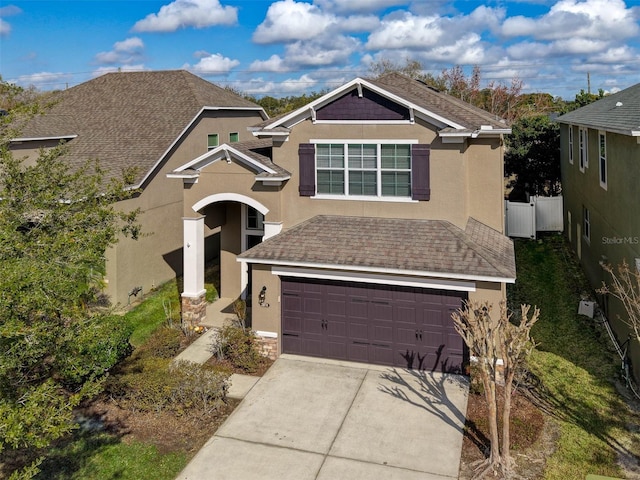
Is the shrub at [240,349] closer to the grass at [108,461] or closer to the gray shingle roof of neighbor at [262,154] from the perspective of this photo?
the grass at [108,461]

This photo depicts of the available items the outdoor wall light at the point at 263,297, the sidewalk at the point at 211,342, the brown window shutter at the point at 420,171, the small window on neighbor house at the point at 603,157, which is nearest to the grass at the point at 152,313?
the sidewalk at the point at 211,342

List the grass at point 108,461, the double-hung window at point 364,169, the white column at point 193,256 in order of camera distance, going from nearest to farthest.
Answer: the grass at point 108,461 → the double-hung window at point 364,169 → the white column at point 193,256

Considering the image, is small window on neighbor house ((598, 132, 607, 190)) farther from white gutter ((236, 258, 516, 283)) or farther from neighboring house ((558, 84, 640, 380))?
white gutter ((236, 258, 516, 283))

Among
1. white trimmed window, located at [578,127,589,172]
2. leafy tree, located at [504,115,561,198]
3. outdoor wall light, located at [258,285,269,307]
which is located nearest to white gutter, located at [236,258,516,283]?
outdoor wall light, located at [258,285,269,307]

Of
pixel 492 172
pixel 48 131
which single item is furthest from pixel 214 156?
pixel 48 131

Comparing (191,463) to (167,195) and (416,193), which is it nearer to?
(416,193)

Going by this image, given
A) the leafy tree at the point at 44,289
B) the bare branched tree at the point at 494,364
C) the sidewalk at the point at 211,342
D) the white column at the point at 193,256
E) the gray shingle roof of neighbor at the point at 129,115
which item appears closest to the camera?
the leafy tree at the point at 44,289

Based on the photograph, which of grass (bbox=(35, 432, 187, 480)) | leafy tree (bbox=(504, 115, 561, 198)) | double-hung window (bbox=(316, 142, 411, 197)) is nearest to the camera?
grass (bbox=(35, 432, 187, 480))
